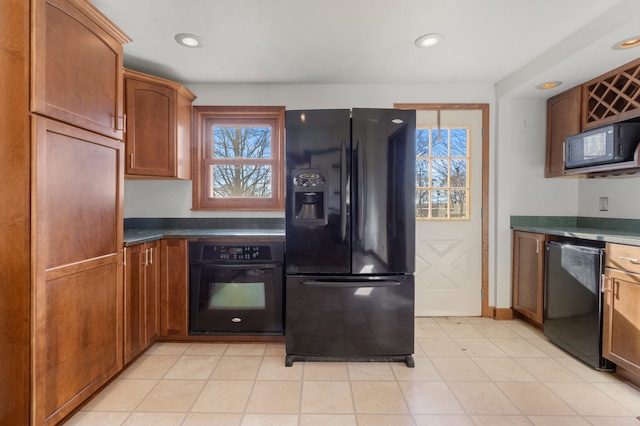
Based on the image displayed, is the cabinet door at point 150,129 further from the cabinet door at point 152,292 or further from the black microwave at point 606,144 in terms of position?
the black microwave at point 606,144

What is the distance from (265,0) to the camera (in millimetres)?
1716

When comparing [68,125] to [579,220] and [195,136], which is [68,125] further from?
[579,220]

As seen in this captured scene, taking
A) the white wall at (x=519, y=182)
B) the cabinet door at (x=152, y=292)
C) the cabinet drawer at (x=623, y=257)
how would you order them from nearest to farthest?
the cabinet drawer at (x=623, y=257)
the cabinet door at (x=152, y=292)
the white wall at (x=519, y=182)

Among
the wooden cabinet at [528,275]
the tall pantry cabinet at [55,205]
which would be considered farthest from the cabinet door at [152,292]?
the wooden cabinet at [528,275]

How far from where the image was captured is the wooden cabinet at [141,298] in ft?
6.41

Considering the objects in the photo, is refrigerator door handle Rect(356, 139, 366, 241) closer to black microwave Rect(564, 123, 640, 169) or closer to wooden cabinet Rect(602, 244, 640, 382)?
wooden cabinet Rect(602, 244, 640, 382)

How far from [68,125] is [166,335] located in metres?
1.71

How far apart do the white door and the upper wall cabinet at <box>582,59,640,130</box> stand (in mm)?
843

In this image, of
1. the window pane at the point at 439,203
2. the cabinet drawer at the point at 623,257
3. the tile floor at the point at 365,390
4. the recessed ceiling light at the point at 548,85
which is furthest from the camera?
the window pane at the point at 439,203

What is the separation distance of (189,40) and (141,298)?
1.91 metres

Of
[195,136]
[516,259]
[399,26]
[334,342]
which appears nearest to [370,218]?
[334,342]

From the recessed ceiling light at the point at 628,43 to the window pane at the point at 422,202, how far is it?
1617mm

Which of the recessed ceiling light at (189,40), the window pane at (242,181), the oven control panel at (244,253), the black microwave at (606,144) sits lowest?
the oven control panel at (244,253)

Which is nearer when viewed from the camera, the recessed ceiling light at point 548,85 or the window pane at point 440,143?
the recessed ceiling light at point 548,85
